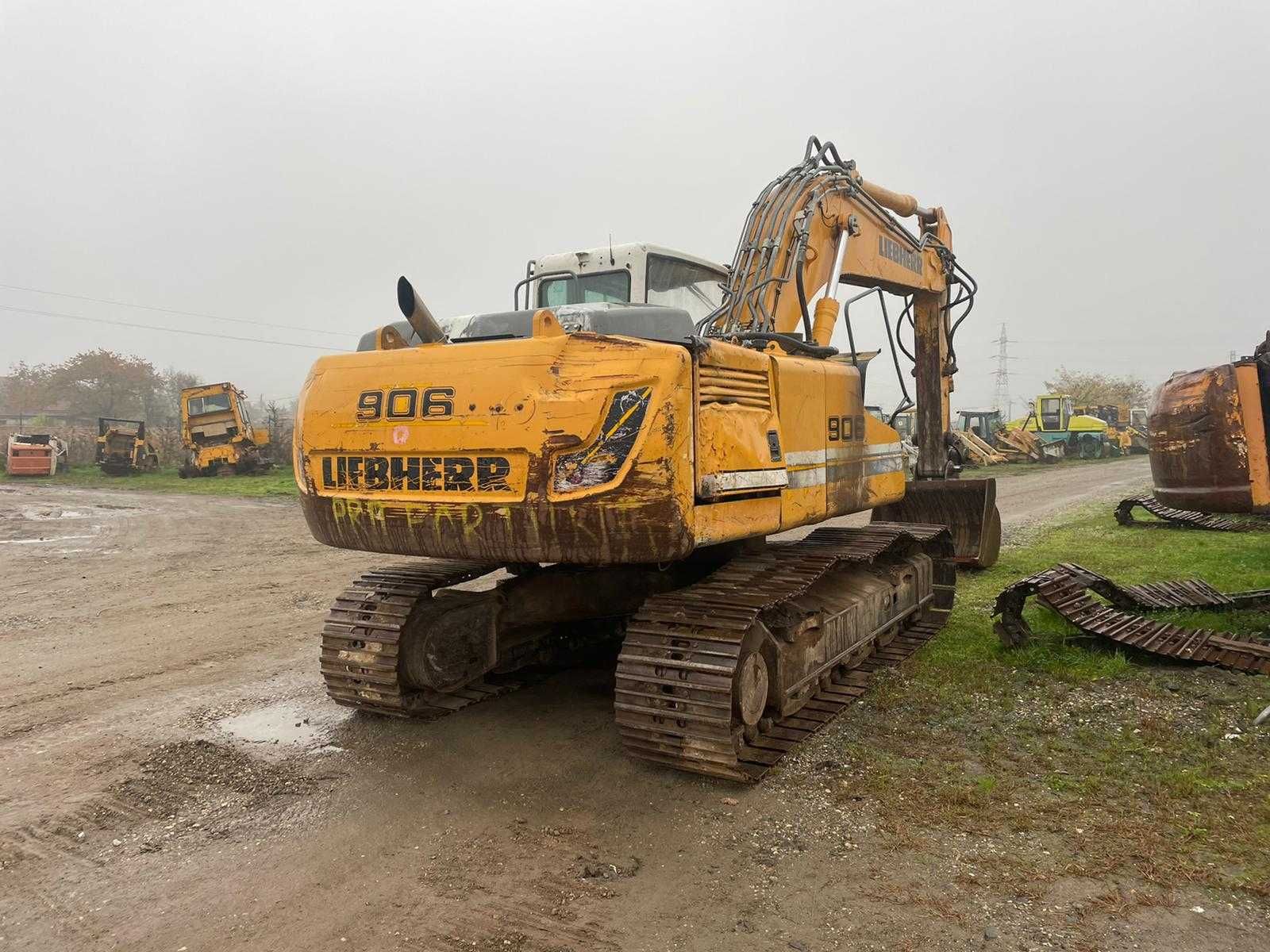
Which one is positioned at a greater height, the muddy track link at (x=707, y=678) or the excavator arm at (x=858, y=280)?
the excavator arm at (x=858, y=280)

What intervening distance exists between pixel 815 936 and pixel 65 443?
32.4 m

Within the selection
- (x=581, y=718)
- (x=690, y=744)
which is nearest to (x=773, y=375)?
(x=690, y=744)

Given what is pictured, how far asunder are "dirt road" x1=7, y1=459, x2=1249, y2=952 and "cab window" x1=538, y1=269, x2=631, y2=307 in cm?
266

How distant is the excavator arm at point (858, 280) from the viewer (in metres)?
5.49

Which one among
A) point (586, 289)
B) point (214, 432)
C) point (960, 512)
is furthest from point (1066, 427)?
point (586, 289)

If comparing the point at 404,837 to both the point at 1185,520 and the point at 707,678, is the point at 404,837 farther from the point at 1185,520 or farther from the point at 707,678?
the point at 1185,520

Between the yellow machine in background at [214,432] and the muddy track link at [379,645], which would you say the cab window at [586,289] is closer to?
the muddy track link at [379,645]

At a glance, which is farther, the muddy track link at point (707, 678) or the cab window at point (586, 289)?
the cab window at point (586, 289)

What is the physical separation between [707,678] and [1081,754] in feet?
5.83

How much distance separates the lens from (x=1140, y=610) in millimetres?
6133

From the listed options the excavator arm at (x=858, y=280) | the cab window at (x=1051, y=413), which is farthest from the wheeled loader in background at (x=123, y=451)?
the cab window at (x=1051, y=413)

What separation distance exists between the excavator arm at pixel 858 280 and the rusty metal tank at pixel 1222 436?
6.11ft

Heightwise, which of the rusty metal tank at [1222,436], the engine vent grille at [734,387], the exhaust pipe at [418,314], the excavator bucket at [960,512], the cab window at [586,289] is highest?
the cab window at [586,289]

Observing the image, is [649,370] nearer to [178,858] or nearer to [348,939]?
[348,939]
